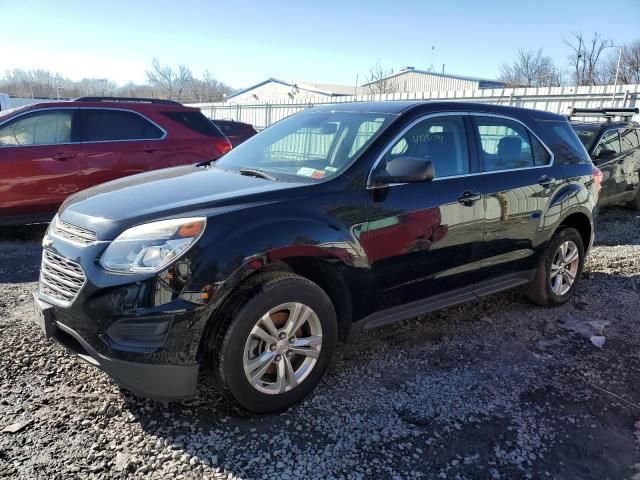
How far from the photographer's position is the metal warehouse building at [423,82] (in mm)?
41500

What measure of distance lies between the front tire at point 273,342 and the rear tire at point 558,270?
246 centimetres

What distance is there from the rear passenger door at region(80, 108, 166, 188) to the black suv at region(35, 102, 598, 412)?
10.9ft

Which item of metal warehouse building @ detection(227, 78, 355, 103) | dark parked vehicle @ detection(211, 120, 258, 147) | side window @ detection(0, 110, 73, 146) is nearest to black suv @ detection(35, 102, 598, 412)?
side window @ detection(0, 110, 73, 146)

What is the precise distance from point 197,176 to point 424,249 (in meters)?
1.65

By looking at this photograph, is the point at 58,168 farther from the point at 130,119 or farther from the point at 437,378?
the point at 437,378

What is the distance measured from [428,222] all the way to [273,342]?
1.36 metres

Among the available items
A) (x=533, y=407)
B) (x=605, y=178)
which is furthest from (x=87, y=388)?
(x=605, y=178)

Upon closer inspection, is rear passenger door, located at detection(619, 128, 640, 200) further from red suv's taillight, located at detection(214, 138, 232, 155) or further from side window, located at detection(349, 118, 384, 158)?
side window, located at detection(349, 118, 384, 158)

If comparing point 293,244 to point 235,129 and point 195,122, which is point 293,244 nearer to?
point 195,122

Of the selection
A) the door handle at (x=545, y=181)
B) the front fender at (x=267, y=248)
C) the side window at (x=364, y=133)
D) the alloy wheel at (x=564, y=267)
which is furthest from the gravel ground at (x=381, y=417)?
the side window at (x=364, y=133)

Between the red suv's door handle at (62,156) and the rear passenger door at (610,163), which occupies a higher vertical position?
the rear passenger door at (610,163)

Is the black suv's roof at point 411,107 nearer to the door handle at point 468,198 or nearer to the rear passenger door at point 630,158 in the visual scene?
the door handle at point 468,198

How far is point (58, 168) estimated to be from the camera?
6480 mm

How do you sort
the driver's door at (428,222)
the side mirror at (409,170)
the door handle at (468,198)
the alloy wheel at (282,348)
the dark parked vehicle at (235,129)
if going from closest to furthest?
the alloy wheel at (282,348) < the side mirror at (409,170) < the driver's door at (428,222) < the door handle at (468,198) < the dark parked vehicle at (235,129)
